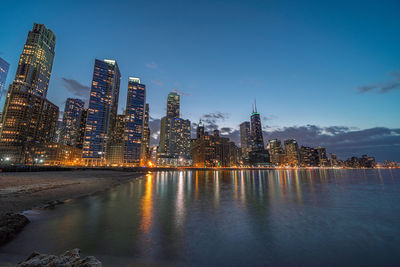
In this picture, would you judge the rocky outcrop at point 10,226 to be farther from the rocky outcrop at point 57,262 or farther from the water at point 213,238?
the rocky outcrop at point 57,262

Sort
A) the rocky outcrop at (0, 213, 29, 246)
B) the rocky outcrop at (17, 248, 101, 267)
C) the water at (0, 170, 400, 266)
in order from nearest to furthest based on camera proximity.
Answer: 1. the rocky outcrop at (17, 248, 101, 267)
2. the water at (0, 170, 400, 266)
3. the rocky outcrop at (0, 213, 29, 246)

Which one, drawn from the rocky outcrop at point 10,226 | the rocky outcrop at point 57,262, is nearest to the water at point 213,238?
the rocky outcrop at point 10,226

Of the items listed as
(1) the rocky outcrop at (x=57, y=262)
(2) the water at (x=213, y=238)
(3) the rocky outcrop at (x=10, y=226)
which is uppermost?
(1) the rocky outcrop at (x=57, y=262)

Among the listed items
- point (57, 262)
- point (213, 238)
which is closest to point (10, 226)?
point (57, 262)

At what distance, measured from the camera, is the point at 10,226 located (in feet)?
27.6

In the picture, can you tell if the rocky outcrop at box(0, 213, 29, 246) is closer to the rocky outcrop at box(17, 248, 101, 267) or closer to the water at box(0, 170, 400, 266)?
the water at box(0, 170, 400, 266)

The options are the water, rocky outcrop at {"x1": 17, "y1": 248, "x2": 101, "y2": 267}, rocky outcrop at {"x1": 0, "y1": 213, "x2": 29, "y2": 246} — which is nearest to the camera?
rocky outcrop at {"x1": 17, "y1": 248, "x2": 101, "y2": 267}

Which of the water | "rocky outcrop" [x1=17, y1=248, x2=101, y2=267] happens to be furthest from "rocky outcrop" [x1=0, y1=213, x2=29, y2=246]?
"rocky outcrop" [x1=17, y1=248, x2=101, y2=267]

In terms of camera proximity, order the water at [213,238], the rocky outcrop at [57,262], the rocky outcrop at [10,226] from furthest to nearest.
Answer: the rocky outcrop at [10,226], the water at [213,238], the rocky outcrop at [57,262]

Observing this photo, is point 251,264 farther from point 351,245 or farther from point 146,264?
point 351,245

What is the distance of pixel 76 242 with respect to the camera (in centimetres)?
792

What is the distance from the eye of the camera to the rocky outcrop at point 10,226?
7591mm

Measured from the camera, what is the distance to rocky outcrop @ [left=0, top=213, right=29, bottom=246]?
Result: 759 cm

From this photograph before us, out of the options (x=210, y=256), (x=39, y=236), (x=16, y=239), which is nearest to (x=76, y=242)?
(x=39, y=236)
